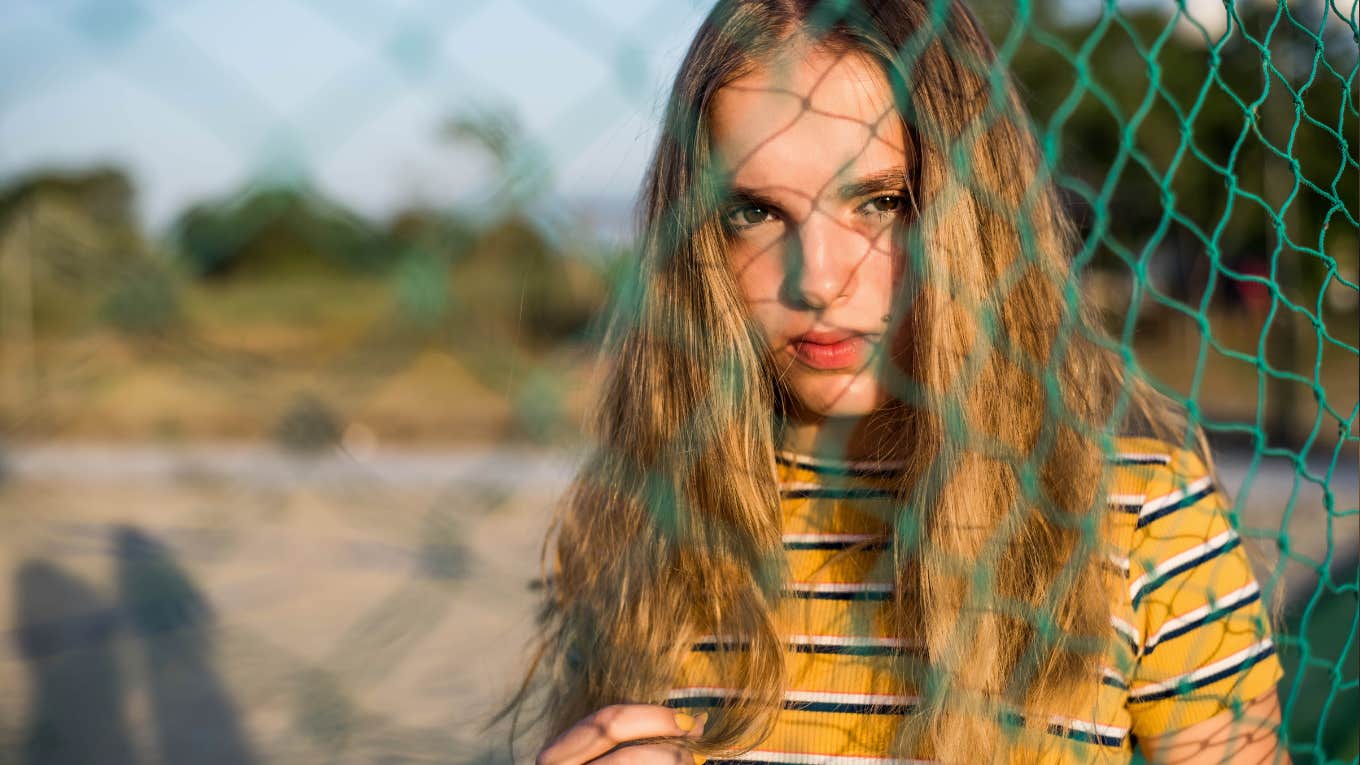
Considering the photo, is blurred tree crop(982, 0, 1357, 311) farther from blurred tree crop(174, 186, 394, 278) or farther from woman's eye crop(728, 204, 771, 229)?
blurred tree crop(174, 186, 394, 278)

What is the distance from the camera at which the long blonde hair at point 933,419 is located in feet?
2.55

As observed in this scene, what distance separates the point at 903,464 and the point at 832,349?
12cm

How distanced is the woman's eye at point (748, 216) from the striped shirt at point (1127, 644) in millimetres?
258

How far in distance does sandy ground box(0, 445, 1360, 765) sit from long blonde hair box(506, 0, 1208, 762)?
6.5 inches

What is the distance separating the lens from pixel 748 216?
80 centimetres

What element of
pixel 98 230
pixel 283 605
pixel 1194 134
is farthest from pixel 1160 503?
pixel 283 605

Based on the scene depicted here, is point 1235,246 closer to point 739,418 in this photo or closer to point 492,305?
point 492,305

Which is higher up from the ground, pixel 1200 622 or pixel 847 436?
pixel 847 436

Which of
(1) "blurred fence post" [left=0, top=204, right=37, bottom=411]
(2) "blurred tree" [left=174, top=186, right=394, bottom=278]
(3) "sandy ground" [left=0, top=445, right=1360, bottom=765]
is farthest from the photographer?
(1) "blurred fence post" [left=0, top=204, right=37, bottom=411]

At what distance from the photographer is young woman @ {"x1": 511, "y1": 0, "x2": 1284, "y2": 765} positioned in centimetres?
76

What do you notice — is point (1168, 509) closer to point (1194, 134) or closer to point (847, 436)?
point (847, 436)

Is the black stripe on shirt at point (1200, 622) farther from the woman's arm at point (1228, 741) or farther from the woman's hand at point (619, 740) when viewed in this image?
the woman's hand at point (619, 740)

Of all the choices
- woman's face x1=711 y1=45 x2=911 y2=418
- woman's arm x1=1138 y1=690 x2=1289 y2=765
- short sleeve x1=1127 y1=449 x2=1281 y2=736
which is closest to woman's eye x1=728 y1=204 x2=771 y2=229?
woman's face x1=711 y1=45 x2=911 y2=418

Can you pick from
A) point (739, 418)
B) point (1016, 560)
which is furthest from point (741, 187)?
point (1016, 560)
